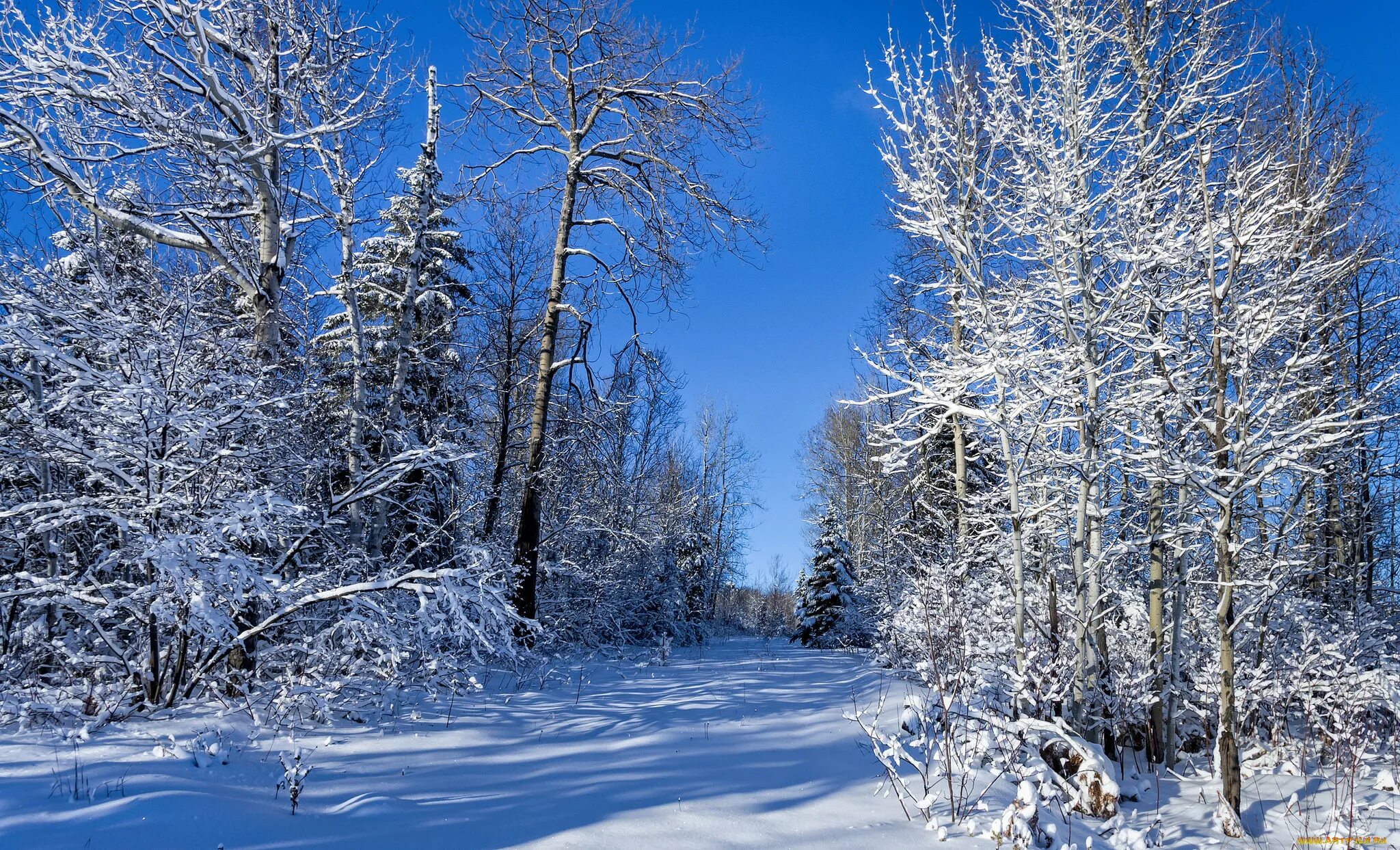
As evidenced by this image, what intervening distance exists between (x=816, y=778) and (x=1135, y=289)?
479 centimetres

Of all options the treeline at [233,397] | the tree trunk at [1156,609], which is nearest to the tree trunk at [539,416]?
the treeline at [233,397]

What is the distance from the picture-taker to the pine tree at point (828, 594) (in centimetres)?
2025

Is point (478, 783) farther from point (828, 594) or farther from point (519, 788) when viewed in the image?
point (828, 594)

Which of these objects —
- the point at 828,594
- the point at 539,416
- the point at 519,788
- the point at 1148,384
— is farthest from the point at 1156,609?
the point at 828,594

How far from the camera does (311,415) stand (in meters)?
7.08

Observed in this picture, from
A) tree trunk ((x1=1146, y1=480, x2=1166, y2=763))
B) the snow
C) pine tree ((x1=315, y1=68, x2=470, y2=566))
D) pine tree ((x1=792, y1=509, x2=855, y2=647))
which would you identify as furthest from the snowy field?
pine tree ((x1=792, y1=509, x2=855, y2=647))

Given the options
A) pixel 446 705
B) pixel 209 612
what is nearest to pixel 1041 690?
pixel 446 705

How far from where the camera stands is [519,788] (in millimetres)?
4152

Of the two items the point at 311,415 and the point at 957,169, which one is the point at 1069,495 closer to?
the point at 957,169

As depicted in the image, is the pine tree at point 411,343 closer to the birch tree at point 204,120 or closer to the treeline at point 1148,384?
the birch tree at point 204,120

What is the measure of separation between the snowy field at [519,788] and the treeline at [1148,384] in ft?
3.37

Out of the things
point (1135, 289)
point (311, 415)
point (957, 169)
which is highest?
point (957, 169)

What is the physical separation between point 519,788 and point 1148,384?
5.48m

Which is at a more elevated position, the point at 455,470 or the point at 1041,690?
the point at 455,470
